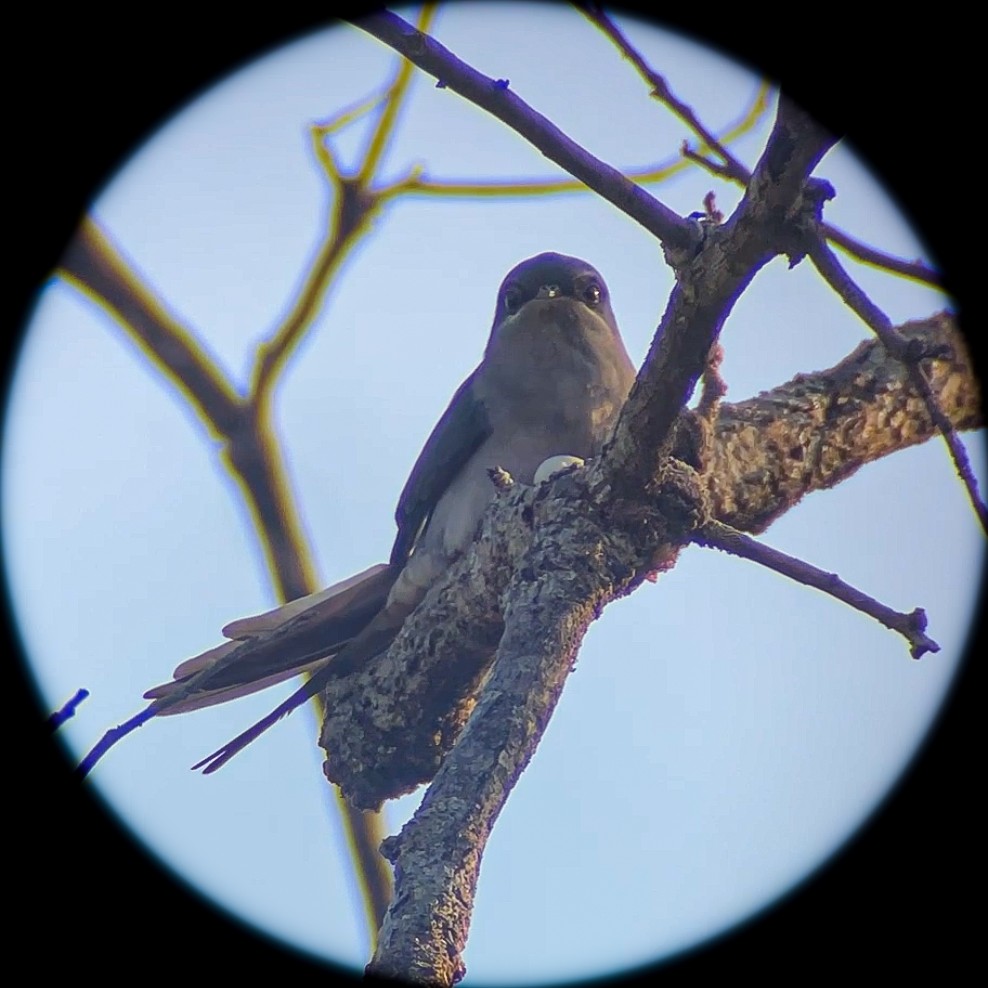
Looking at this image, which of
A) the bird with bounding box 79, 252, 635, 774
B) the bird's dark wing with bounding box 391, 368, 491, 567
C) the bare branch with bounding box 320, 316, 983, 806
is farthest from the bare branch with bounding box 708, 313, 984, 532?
the bird's dark wing with bounding box 391, 368, 491, 567

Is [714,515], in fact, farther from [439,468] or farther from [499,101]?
[499,101]

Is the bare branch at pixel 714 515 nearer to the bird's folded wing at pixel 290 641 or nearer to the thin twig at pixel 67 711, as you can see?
the bird's folded wing at pixel 290 641

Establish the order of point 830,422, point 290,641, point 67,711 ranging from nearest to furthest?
point 67,711, point 830,422, point 290,641

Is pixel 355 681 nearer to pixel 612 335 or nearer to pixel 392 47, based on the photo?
pixel 612 335

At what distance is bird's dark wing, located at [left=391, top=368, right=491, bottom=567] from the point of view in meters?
4.73

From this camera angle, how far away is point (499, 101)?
238cm

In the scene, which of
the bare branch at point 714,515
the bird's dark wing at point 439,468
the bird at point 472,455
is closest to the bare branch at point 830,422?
the bare branch at point 714,515

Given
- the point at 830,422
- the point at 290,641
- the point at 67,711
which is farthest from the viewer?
the point at 290,641

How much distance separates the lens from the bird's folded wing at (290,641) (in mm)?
4262

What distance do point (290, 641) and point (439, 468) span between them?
2.83 feet

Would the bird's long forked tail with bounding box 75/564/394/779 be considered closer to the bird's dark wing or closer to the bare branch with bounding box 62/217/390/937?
the bird's dark wing

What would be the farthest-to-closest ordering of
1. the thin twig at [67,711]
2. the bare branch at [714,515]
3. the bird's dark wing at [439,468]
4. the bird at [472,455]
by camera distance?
the bird's dark wing at [439,468]
the bird at [472,455]
the bare branch at [714,515]
the thin twig at [67,711]

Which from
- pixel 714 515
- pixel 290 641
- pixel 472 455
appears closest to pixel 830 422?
pixel 714 515

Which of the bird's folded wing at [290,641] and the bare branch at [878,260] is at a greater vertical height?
the bird's folded wing at [290,641]
